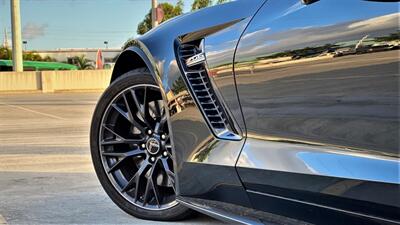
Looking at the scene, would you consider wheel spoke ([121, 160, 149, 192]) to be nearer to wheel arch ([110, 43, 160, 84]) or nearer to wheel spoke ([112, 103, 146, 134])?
wheel spoke ([112, 103, 146, 134])

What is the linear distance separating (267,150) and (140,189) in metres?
1.17

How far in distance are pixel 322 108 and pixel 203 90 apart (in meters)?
0.63

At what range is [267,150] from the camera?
2154mm

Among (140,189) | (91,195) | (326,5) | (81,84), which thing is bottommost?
(81,84)

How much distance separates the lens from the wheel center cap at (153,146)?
297 centimetres

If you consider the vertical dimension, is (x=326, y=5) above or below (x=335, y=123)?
above

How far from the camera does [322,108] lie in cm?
197

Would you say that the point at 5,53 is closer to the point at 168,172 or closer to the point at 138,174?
the point at 138,174

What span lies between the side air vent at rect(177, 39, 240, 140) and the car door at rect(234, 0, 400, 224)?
0.13 metres

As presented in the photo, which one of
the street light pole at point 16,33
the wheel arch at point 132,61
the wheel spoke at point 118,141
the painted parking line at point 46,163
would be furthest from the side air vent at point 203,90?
the street light pole at point 16,33

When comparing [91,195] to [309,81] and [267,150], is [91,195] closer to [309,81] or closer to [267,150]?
[267,150]

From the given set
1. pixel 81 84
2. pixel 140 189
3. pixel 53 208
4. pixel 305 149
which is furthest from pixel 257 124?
pixel 81 84

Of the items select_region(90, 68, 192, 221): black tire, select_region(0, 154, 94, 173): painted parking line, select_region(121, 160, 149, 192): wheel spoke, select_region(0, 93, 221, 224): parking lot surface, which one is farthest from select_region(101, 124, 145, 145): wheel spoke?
select_region(0, 154, 94, 173): painted parking line

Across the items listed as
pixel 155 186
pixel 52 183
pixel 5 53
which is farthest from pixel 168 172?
pixel 5 53
